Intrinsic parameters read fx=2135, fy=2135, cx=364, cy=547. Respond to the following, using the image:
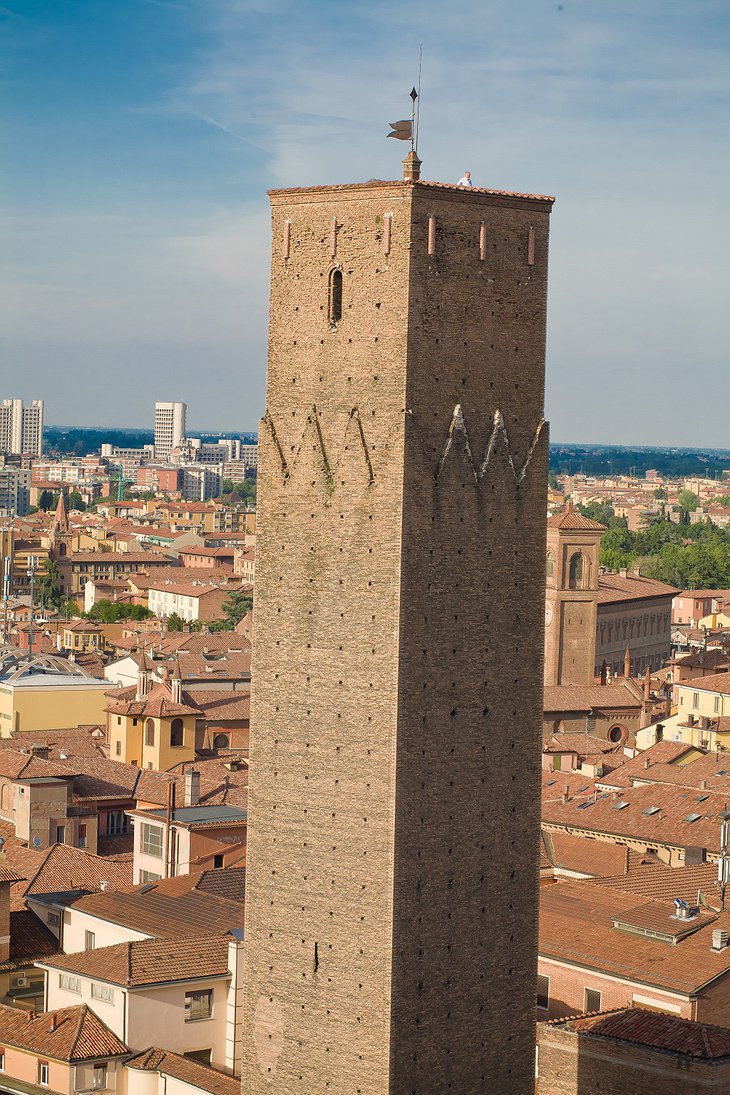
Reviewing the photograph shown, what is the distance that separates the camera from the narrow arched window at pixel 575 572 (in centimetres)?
5716

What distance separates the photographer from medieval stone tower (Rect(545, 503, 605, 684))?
56906mm

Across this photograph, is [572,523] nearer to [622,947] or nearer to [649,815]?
[649,815]

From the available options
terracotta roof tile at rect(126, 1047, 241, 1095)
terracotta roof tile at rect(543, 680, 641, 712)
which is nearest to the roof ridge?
terracotta roof tile at rect(126, 1047, 241, 1095)

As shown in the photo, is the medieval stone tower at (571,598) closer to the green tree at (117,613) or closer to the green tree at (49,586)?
the green tree at (117,613)

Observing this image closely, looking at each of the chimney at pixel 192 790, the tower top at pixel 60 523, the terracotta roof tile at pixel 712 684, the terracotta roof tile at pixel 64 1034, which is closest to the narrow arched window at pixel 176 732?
the chimney at pixel 192 790

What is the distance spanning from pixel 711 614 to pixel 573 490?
333 ft

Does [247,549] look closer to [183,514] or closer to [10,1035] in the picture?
[183,514]

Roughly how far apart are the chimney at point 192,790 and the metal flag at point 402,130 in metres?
15.7

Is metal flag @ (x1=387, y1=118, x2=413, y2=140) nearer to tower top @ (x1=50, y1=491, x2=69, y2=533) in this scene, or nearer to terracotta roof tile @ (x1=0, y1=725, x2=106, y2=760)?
terracotta roof tile @ (x1=0, y1=725, x2=106, y2=760)

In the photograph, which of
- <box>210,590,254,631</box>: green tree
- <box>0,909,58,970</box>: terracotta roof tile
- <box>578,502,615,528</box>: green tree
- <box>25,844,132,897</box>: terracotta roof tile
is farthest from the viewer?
<box>578,502,615,528</box>: green tree

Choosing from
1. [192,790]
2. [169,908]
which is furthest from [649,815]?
[169,908]

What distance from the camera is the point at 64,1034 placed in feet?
70.4

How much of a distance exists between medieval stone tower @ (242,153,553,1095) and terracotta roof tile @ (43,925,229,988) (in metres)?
3.73

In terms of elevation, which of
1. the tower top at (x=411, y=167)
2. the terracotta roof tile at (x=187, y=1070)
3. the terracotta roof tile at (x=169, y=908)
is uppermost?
the tower top at (x=411, y=167)
